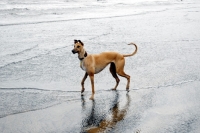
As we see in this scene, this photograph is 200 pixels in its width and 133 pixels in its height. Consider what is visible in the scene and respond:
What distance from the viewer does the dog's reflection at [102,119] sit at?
573 cm

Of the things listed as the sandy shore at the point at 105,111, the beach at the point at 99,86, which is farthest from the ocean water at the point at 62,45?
the sandy shore at the point at 105,111

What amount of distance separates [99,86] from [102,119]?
204cm

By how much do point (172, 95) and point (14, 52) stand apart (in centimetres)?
671

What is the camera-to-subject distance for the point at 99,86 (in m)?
8.09

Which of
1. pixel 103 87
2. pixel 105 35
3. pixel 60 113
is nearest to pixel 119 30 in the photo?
pixel 105 35

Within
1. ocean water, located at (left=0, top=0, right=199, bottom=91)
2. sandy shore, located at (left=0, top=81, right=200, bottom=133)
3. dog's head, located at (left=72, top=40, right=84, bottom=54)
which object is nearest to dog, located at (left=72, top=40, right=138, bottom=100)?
dog's head, located at (left=72, top=40, right=84, bottom=54)

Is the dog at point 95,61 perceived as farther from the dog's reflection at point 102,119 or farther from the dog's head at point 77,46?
the dog's reflection at point 102,119

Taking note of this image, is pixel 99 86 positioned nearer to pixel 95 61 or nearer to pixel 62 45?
pixel 95 61

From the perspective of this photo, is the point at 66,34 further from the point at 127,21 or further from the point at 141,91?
the point at 141,91

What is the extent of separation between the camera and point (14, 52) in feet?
38.7

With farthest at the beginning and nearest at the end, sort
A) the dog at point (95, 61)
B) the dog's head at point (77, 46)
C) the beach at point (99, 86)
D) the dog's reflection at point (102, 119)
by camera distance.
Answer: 1. the dog at point (95, 61)
2. the dog's head at point (77, 46)
3. the beach at point (99, 86)
4. the dog's reflection at point (102, 119)

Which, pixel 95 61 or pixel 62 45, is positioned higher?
pixel 62 45

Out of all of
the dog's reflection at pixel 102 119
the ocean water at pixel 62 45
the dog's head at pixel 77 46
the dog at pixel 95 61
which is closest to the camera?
the dog's reflection at pixel 102 119

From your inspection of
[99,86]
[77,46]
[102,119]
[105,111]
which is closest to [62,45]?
[99,86]
